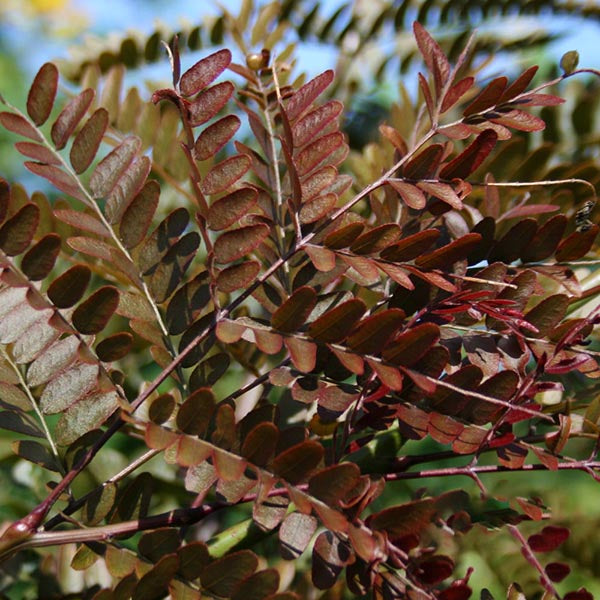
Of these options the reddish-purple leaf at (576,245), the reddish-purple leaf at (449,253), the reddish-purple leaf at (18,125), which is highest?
the reddish-purple leaf at (18,125)

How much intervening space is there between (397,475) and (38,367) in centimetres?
22

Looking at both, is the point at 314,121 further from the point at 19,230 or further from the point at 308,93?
the point at 19,230

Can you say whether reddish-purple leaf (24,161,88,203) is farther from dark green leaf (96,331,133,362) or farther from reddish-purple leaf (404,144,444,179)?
reddish-purple leaf (404,144,444,179)

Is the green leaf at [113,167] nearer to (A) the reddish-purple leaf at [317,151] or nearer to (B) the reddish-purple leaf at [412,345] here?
(A) the reddish-purple leaf at [317,151]

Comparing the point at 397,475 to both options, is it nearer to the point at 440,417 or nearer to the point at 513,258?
the point at 440,417

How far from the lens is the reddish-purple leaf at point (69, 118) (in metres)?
0.49

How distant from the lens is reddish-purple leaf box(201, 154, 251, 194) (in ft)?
1.48

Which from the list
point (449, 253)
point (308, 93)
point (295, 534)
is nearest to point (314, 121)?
point (308, 93)

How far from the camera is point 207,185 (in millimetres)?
451

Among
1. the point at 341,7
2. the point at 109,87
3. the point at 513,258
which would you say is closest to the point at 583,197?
the point at 513,258

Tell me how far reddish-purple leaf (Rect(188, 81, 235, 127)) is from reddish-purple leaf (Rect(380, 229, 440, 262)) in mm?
129

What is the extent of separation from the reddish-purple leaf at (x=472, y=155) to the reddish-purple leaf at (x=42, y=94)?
25 centimetres

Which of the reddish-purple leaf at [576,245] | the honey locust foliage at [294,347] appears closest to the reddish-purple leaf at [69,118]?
the honey locust foliage at [294,347]

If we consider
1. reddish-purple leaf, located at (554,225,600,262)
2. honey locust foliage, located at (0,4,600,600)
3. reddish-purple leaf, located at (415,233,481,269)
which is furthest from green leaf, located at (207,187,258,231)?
reddish-purple leaf, located at (554,225,600,262)
